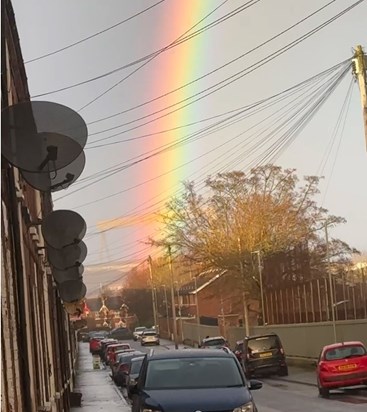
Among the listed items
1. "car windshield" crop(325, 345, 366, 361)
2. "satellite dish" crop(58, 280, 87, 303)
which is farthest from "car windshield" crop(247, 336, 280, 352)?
"satellite dish" crop(58, 280, 87, 303)

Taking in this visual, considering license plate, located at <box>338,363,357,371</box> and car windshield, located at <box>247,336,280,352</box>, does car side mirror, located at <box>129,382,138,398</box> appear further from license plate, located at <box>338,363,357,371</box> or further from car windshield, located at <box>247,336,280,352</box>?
car windshield, located at <box>247,336,280,352</box>

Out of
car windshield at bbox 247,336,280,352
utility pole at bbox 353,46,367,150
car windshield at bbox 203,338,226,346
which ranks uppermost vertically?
utility pole at bbox 353,46,367,150

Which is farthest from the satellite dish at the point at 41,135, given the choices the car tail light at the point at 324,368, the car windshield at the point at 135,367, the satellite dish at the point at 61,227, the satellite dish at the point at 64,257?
the car windshield at the point at 135,367

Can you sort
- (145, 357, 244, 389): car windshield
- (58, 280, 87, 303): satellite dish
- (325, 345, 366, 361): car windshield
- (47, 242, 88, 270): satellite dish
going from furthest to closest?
(325, 345, 366, 361): car windshield
(58, 280, 87, 303): satellite dish
(47, 242, 88, 270): satellite dish
(145, 357, 244, 389): car windshield

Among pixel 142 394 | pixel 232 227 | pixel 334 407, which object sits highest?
pixel 232 227

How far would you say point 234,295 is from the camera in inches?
2603

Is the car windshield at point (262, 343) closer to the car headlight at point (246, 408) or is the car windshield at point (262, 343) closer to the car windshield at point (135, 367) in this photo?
the car windshield at point (135, 367)

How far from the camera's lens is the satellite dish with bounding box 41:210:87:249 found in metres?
11.7

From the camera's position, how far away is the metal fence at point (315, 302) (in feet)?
135

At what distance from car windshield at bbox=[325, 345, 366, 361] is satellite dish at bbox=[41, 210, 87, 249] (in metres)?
17.0

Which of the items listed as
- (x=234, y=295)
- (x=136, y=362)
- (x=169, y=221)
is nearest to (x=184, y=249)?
(x=169, y=221)

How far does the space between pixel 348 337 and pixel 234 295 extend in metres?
25.5

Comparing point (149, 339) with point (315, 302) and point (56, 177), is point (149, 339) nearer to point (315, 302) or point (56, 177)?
point (315, 302)

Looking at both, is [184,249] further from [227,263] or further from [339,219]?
[339,219]
